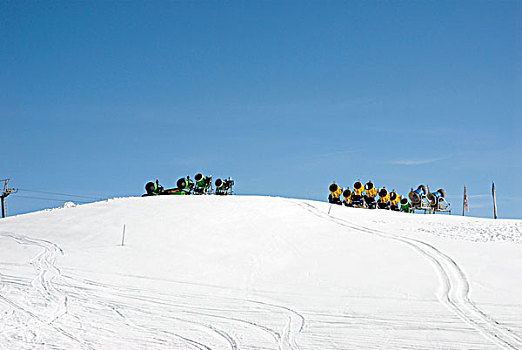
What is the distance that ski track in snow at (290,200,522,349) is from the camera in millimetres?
10519

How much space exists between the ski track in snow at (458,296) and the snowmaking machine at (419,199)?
71.5 ft

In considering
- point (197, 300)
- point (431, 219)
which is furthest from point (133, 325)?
point (431, 219)

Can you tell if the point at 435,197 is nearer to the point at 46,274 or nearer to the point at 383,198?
the point at 383,198

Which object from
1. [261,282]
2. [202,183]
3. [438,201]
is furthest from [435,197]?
[261,282]

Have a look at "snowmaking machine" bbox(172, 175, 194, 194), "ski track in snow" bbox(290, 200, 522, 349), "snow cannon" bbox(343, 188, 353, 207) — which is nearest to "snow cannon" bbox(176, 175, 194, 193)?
"snowmaking machine" bbox(172, 175, 194, 194)

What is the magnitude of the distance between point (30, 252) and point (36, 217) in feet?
27.3

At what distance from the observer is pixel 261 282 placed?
15.4 metres

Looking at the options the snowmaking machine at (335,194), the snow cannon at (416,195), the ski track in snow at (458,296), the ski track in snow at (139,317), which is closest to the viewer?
the ski track in snow at (458,296)

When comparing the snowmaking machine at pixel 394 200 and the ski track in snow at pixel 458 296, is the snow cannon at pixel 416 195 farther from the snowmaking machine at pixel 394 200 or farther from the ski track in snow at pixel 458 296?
the ski track in snow at pixel 458 296

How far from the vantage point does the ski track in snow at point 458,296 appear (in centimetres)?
1052

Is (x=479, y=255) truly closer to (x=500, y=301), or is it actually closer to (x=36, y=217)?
(x=500, y=301)

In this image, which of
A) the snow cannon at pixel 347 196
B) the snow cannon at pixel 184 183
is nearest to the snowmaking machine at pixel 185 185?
the snow cannon at pixel 184 183

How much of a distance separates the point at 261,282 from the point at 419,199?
28916mm

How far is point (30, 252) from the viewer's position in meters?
20.4
